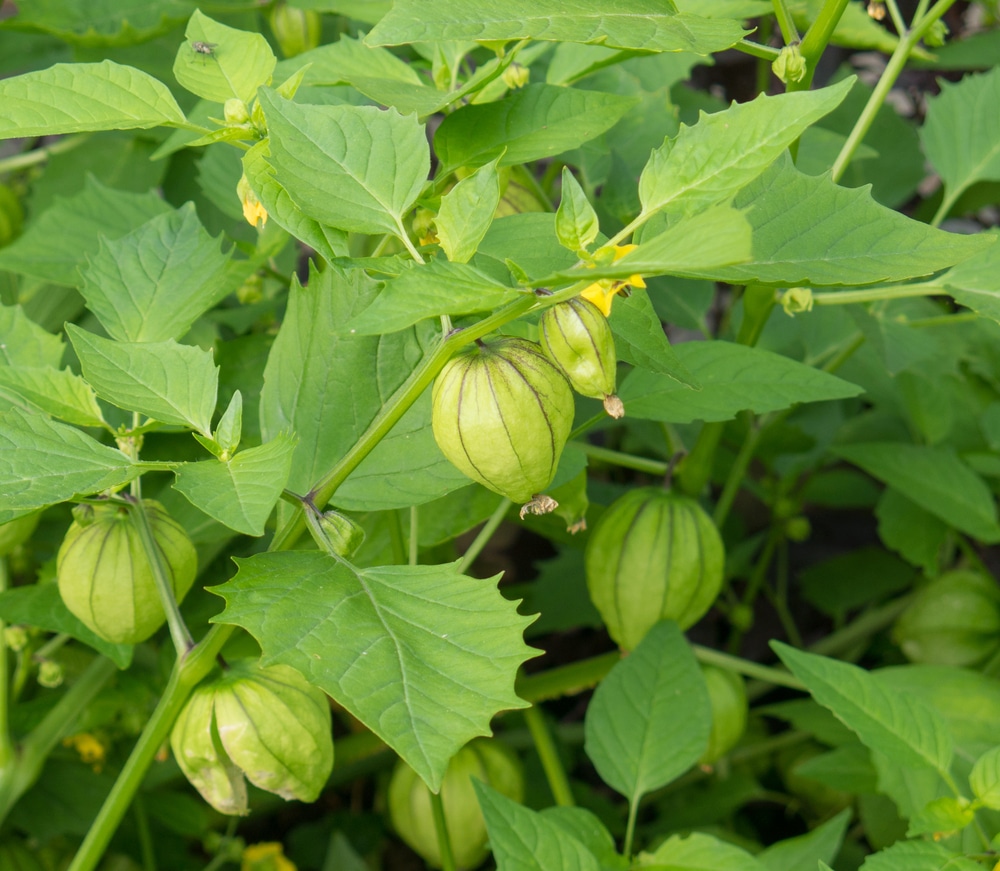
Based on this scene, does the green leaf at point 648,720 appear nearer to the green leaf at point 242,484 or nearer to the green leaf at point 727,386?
the green leaf at point 727,386

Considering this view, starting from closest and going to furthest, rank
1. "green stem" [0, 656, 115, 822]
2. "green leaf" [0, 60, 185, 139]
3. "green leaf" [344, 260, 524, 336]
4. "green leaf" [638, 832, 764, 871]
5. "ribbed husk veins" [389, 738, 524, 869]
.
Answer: "green leaf" [344, 260, 524, 336]
"green leaf" [0, 60, 185, 139]
"green leaf" [638, 832, 764, 871]
"green stem" [0, 656, 115, 822]
"ribbed husk veins" [389, 738, 524, 869]

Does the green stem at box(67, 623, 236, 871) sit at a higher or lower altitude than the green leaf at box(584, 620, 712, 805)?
higher

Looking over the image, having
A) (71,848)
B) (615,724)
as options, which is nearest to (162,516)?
(615,724)

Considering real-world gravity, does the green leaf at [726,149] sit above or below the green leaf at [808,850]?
above

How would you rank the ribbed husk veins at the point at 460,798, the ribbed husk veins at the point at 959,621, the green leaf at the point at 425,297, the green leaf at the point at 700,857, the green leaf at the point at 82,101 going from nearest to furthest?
1. the green leaf at the point at 425,297
2. the green leaf at the point at 82,101
3. the green leaf at the point at 700,857
4. the ribbed husk veins at the point at 460,798
5. the ribbed husk veins at the point at 959,621

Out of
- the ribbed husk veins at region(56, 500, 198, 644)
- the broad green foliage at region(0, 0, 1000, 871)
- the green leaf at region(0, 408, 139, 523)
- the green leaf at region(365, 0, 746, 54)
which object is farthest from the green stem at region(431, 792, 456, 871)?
the green leaf at region(365, 0, 746, 54)

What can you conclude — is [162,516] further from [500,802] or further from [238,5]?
[238,5]

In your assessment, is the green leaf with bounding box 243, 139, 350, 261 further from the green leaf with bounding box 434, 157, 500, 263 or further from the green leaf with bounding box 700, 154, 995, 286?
the green leaf with bounding box 700, 154, 995, 286

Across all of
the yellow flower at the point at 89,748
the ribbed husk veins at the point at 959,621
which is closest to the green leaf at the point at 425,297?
the yellow flower at the point at 89,748

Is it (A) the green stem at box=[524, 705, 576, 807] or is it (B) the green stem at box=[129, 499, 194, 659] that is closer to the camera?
(B) the green stem at box=[129, 499, 194, 659]
